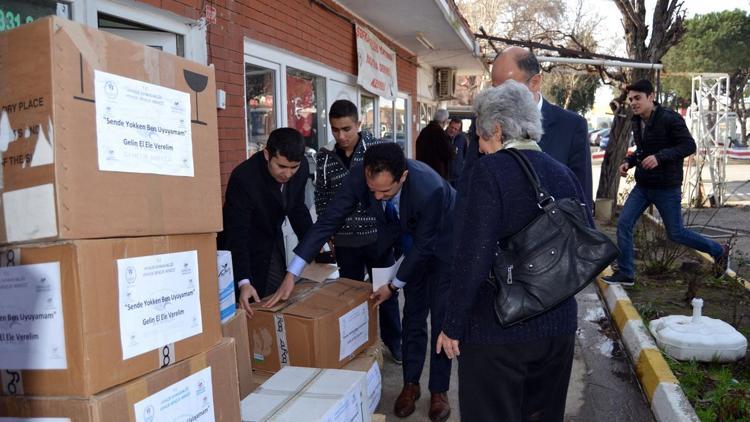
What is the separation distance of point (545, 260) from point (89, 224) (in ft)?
4.34

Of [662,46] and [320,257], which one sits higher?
[662,46]

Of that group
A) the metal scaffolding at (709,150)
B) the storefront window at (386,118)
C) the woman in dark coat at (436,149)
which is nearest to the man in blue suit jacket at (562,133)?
the woman in dark coat at (436,149)

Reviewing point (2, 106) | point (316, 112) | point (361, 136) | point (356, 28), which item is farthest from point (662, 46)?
point (2, 106)

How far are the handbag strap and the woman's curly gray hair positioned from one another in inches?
5.4

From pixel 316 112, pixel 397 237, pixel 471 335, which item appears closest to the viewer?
pixel 471 335

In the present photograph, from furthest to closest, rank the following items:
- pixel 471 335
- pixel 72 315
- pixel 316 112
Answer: pixel 316 112 < pixel 471 335 < pixel 72 315

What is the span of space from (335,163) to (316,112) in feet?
9.49

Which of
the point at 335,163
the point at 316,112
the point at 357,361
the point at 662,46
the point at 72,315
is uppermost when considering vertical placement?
the point at 662,46

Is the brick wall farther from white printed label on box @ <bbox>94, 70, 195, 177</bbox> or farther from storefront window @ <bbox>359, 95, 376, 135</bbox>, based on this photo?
white printed label on box @ <bbox>94, 70, 195, 177</bbox>

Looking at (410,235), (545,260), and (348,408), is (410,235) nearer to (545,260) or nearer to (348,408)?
(348,408)

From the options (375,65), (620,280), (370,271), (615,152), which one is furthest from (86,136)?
(615,152)

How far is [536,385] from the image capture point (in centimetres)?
224

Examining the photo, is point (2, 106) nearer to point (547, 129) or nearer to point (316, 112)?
point (547, 129)

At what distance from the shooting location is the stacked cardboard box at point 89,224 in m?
1.39
